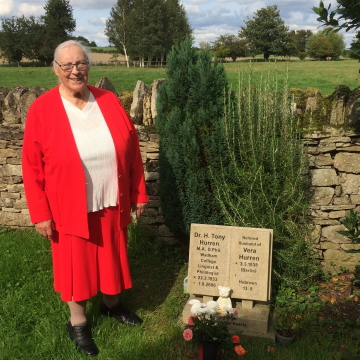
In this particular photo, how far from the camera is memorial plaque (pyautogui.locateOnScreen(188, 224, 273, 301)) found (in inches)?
141

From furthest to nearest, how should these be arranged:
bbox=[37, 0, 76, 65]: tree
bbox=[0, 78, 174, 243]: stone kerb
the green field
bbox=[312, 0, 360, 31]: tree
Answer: bbox=[37, 0, 76, 65]: tree → the green field → bbox=[0, 78, 174, 243]: stone kerb → bbox=[312, 0, 360, 31]: tree

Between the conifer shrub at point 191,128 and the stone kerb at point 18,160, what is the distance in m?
0.53

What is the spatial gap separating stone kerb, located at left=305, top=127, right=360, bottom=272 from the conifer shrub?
107cm

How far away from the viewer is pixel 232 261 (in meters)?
3.66

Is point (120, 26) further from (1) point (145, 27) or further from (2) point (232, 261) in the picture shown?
(2) point (232, 261)

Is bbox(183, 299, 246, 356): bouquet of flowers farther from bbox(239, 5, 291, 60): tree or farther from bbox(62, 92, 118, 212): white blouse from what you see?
bbox(239, 5, 291, 60): tree

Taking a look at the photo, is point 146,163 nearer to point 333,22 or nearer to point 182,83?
point 182,83

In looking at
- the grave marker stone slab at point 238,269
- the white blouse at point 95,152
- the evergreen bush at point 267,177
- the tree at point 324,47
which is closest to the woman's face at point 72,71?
the white blouse at point 95,152

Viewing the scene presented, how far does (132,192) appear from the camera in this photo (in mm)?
3457

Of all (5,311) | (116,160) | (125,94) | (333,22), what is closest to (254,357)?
(116,160)

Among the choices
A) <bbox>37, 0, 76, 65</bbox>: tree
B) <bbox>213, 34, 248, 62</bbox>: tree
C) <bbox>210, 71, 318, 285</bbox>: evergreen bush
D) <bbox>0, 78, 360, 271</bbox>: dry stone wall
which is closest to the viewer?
<bbox>210, 71, 318, 285</bbox>: evergreen bush

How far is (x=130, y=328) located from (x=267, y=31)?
64212mm

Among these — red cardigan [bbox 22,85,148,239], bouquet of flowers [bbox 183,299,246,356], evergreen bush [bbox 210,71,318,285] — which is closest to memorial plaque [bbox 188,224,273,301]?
evergreen bush [bbox 210,71,318,285]

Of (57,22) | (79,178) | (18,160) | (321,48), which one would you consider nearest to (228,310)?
(79,178)
